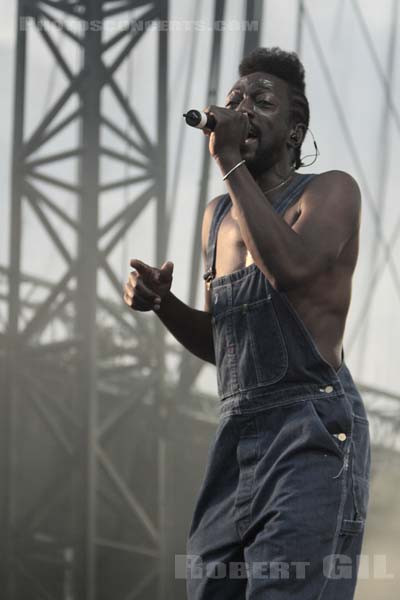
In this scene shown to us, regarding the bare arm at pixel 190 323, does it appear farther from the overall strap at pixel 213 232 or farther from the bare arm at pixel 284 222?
the bare arm at pixel 284 222

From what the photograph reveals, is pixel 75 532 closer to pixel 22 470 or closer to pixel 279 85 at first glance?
pixel 22 470

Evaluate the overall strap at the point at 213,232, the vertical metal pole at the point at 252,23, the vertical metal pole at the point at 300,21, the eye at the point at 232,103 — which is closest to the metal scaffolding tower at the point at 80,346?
the vertical metal pole at the point at 252,23

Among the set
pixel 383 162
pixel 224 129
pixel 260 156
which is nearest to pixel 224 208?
pixel 260 156

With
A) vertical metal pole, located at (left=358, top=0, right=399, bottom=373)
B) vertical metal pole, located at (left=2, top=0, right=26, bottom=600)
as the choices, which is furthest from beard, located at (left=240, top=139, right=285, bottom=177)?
vertical metal pole, located at (left=2, top=0, right=26, bottom=600)

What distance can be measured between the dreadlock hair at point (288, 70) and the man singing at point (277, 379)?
2cm

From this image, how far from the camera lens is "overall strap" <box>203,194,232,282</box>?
150 centimetres

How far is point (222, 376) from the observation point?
4.65 ft

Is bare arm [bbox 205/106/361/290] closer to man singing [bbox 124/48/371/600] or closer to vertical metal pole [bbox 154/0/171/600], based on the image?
man singing [bbox 124/48/371/600]

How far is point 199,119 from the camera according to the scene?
4.15 feet

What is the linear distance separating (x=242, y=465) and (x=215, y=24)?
283 centimetres

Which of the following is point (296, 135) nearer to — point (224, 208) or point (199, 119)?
point (224, 208)

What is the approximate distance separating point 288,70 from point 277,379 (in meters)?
0.43

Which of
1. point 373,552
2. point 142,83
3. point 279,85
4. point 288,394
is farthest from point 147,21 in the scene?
point 288,394

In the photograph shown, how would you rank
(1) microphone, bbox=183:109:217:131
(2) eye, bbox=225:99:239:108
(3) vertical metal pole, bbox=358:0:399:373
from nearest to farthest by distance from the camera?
(1) microphone, bbox=183:109:217:131 < (2) eye, bbox=225:99:239:108 < (3) vertical metal pole, bbox=358:0:399:373
